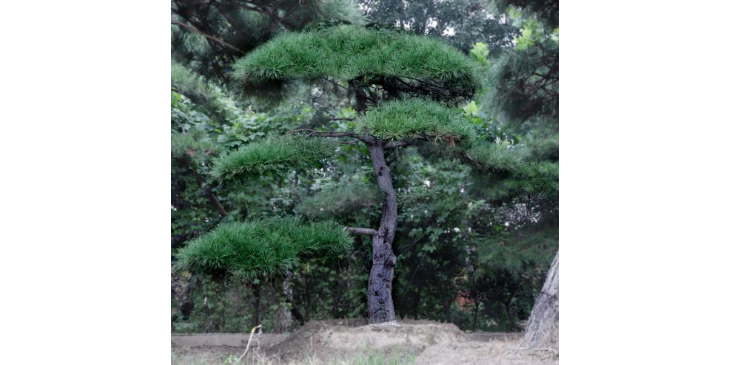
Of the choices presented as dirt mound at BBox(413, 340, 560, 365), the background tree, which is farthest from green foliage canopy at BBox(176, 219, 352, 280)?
the background tree

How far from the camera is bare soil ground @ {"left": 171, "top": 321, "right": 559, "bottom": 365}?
6.86ft

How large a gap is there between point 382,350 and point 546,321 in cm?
75

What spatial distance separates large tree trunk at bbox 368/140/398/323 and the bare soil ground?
0.60 ft

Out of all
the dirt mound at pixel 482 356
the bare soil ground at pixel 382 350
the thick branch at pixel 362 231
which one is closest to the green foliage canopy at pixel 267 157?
the thick branch at pixel 362 231

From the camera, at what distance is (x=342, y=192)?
3.17 m

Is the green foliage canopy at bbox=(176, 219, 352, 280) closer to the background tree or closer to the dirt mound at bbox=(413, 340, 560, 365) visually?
the dirt mound at bbox=(413, 340, 560, 365)

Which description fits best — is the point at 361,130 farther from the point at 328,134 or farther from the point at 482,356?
the point at 482,356

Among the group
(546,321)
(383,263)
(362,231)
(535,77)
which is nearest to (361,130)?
(362,231)

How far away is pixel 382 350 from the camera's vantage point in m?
2.42

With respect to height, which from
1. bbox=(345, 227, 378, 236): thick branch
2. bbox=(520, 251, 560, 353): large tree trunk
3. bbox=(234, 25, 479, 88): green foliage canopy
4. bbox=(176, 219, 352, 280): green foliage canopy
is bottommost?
bbox=(520, 251, 560, 353): large tree trunk
